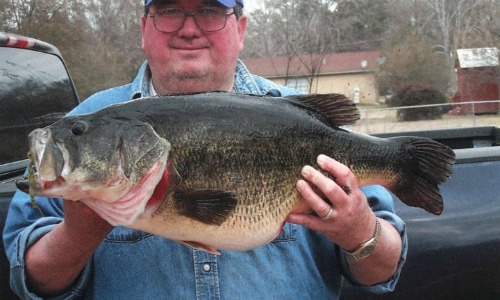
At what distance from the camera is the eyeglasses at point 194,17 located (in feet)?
9.11

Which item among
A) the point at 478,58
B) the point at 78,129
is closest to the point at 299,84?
the point at 478,58

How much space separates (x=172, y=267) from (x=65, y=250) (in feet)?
1.59

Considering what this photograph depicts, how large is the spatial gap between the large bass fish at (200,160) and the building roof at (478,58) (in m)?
34.5

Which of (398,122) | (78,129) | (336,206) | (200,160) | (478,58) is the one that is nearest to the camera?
(78,129)

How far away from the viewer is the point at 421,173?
239 centimetres

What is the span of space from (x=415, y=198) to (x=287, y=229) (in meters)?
0.60

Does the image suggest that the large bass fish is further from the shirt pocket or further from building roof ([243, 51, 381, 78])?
building roof ([243, 51, 381, 78])

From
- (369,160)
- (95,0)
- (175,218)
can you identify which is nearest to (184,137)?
(175,218)

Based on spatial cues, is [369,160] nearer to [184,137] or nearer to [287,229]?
[287,229]

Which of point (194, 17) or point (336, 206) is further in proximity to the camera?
point (194, 17)

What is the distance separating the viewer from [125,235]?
100 inches

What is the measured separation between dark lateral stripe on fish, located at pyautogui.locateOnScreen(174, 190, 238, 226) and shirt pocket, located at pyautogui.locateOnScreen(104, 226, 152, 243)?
2.13ft

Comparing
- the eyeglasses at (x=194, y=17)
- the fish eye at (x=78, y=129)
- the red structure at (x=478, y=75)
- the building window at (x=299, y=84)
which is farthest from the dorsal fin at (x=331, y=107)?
the red structure at (x=478, y=75)

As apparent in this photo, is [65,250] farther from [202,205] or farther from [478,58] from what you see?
[478,58]
